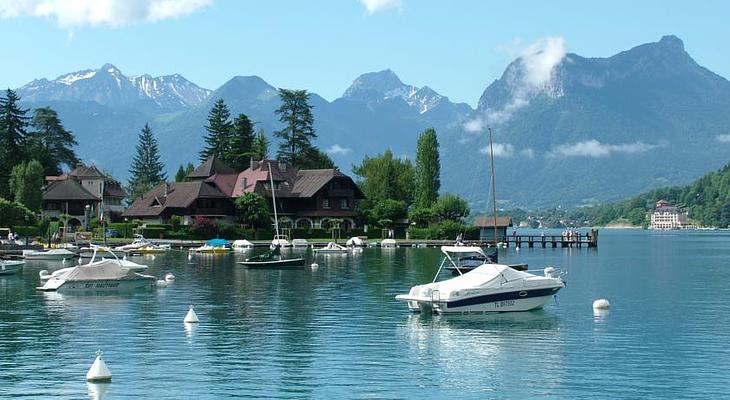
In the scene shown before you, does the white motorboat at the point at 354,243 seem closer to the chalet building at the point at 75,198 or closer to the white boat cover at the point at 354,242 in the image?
the white boat cover at the point at 354,242

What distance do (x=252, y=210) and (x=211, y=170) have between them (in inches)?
783

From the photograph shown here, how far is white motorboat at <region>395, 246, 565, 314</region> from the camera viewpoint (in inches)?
2062

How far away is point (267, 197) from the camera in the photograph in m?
158

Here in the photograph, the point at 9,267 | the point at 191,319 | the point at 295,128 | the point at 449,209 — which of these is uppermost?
the point at 295,128

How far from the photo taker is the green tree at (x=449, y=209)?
550ft

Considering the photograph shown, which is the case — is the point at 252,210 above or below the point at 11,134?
below

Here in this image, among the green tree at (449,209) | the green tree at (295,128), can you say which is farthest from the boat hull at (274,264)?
the green tree at (295,128)

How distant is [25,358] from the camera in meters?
39.7

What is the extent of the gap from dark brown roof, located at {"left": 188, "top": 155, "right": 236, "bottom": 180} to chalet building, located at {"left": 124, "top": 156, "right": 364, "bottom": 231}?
302 centimetres

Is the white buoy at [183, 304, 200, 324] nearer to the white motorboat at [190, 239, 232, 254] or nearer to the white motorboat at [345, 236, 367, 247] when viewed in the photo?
the white motorboat at [190, 239, 232, 254]

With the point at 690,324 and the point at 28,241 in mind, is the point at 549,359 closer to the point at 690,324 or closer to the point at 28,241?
the point at 690,324

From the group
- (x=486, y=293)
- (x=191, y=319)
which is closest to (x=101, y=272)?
(x=191, y=319)

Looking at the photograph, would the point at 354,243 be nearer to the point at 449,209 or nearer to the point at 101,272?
the point at 449,209

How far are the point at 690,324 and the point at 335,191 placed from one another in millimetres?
109891
